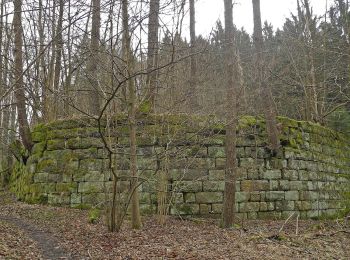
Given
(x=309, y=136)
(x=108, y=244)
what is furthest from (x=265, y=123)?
(x=108, y=244)

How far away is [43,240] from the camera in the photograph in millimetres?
6680

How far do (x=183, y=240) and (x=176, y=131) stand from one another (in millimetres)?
2947

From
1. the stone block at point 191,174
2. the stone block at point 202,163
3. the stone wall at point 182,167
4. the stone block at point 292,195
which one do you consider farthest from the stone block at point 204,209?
the stone block at point 292,195

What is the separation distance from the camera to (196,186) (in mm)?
9984

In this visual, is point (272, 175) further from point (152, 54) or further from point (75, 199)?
point (75, 199)

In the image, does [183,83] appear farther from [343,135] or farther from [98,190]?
[343,135]

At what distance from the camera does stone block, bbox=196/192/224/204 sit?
991 cm

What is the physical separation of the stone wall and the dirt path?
1809 millimetres

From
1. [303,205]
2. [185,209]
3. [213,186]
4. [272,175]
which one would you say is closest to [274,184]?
[272,175]

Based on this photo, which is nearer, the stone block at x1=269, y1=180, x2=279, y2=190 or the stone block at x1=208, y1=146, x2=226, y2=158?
the stone block at x1=208, y1=146, x2=226, y2=158

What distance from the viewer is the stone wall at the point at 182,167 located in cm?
977

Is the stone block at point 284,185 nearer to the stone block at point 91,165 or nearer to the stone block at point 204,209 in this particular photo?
the stone block at point 204,209

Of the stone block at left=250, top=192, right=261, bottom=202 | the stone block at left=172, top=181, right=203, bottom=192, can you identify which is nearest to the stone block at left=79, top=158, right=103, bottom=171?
the stone block at left=172, top=181, right=203, bottom=192

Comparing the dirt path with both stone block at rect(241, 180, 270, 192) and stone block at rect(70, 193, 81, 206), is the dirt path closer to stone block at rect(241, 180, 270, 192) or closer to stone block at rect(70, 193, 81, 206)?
stone block at rect(70, 193, 81, 206)
